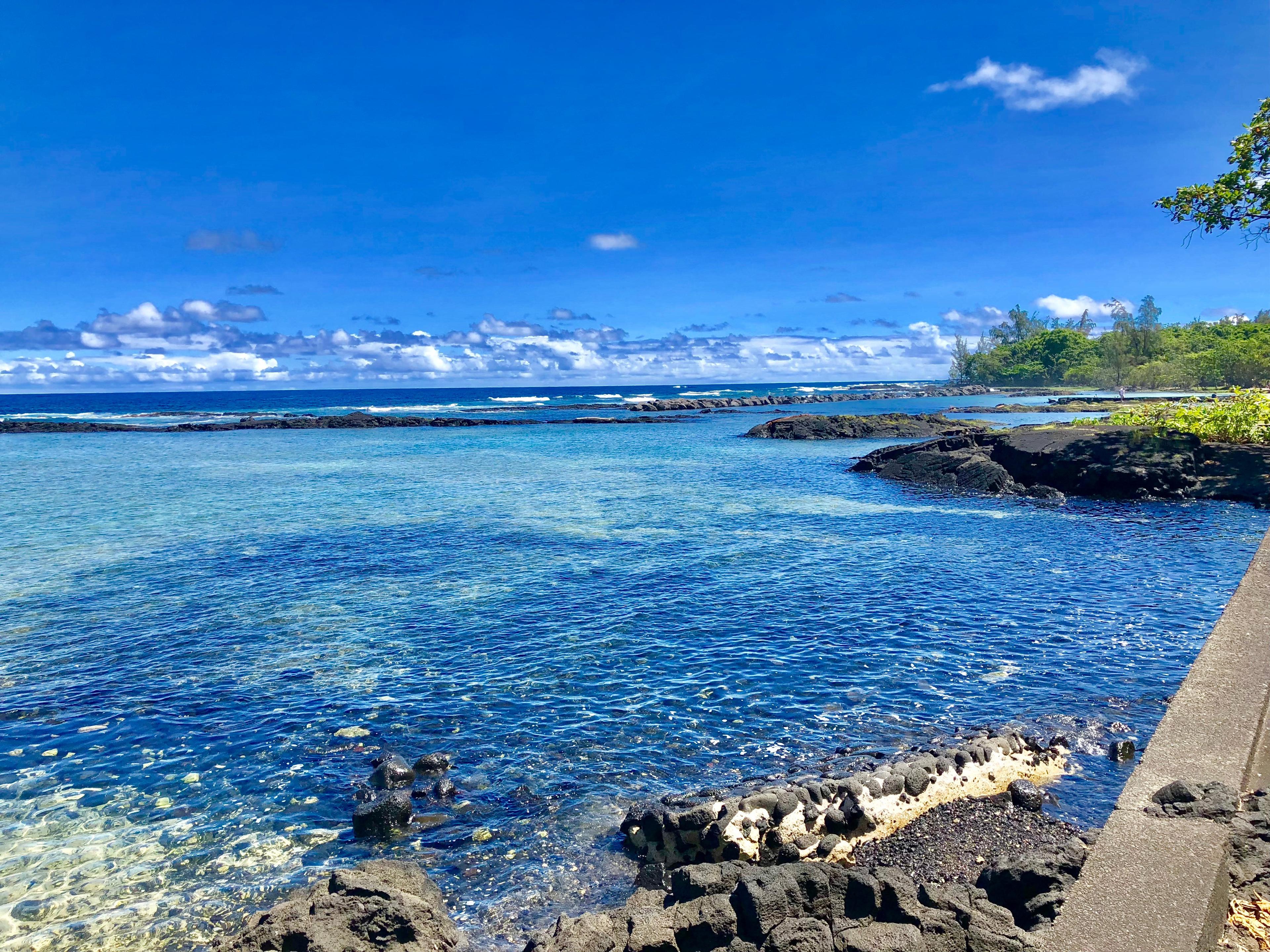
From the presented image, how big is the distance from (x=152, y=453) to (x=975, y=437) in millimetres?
59776

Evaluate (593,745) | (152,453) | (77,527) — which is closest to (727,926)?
(593,745)

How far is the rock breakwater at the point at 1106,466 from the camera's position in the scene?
1160 inches

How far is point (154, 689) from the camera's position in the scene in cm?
1297

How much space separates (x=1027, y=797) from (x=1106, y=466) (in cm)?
2717

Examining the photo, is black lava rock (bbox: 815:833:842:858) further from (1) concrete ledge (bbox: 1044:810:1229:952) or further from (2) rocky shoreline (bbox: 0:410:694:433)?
(2) rocky shoreline (bbox: 0:410:694:433)

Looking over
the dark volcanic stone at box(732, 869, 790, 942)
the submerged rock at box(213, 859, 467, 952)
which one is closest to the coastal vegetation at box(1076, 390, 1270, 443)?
the dark volcanic stone at box(732, 869, 790, 942)

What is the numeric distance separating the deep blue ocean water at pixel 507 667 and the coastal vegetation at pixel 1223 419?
17.4ft

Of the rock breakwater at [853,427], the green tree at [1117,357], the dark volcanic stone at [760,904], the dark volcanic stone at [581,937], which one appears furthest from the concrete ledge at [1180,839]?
the green tree at [1117,357]

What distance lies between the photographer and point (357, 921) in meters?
6.73

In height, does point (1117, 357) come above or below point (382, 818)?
above

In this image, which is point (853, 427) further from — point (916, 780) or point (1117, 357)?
point (1117, 357)

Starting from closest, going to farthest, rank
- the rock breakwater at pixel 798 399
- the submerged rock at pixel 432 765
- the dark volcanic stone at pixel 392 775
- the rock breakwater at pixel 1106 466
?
the dark volcanic stone at pixel 392 775, the submerged rock at pixel 432 765, the rock breakwater at pixel 1106 466, the rock breakwater at pixel 798 399

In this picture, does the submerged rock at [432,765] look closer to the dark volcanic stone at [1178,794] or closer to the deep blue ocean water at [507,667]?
the deep blue ocean water at [507,667]

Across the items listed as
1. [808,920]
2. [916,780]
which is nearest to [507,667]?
[916,780]
